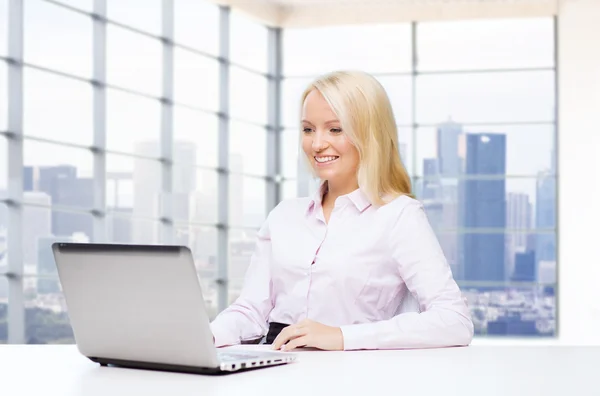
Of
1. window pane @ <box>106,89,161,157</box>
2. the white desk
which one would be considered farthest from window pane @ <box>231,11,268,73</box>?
the white desk

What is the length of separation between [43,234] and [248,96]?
3.61 m

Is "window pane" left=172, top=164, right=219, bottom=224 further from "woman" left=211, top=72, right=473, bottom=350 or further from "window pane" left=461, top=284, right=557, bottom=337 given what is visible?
"woman" left=211, top=72, right=473, bottom=350

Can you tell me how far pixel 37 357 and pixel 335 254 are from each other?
2.81 ft

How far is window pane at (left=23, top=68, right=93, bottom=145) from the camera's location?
788 cm

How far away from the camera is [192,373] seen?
5.37 feet

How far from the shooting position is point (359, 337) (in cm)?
212

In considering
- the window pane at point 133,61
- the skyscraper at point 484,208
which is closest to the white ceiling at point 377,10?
the window pane at point 133,61

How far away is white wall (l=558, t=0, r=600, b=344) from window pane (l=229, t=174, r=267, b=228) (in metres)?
3.49

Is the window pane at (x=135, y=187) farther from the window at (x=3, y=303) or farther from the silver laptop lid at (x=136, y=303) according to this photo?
the silver laptop lid at (x=136, y=303)

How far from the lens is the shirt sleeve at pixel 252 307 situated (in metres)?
2.40

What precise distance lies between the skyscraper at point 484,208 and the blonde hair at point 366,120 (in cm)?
843

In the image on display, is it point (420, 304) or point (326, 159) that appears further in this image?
point (326, 159)

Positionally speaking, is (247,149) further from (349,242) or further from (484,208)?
(349,242)

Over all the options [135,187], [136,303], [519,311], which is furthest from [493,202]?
[136,303]
